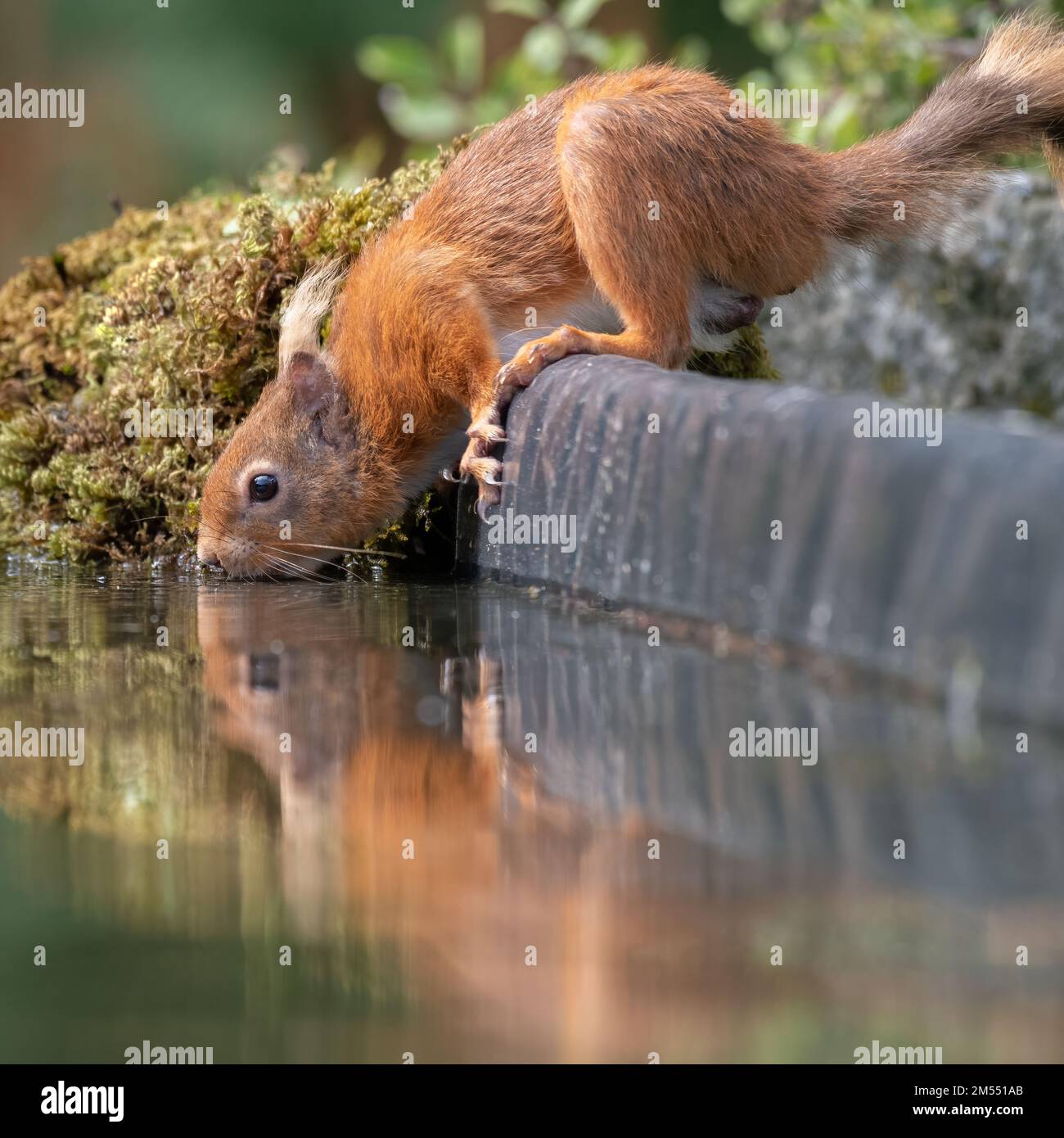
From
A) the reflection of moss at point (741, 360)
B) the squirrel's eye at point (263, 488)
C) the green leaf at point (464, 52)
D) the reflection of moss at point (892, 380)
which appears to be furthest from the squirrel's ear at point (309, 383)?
the green leaf at point (464, 52)

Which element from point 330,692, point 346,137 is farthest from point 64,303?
point 346,137

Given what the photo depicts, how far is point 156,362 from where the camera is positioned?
570 centimetres

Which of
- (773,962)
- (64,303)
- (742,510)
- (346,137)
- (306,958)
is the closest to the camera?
(773,962)

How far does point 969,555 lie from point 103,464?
13.6ft

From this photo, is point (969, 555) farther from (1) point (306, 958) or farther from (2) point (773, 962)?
(1) point (306, 958)

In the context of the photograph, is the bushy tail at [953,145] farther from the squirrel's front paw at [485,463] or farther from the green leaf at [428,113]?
the green leaf at [428,113]

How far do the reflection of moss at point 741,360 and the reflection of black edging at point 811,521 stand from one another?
1324mm

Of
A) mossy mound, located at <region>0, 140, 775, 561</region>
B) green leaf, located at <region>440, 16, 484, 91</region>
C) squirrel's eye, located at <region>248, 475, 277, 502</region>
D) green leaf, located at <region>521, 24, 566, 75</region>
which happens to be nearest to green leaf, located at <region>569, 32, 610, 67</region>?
green leaf, located at <region>521, 24, 566, 75</region>

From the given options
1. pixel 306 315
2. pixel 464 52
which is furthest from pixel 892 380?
pixel 306 315

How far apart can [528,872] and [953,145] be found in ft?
12.8

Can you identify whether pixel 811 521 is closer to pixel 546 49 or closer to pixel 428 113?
pixel 546 49

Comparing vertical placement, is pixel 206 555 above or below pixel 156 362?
below

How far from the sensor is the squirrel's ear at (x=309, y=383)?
5070mm

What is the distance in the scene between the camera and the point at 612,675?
3078 millimetres
